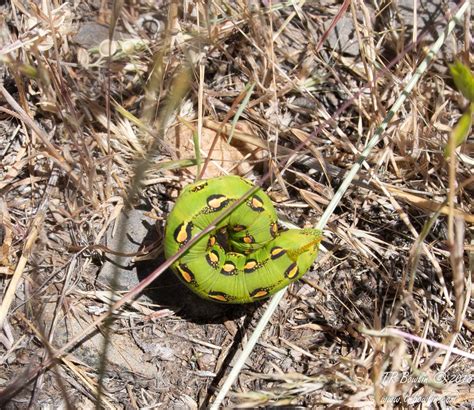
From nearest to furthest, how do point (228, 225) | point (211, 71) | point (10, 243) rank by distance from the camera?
point (228, 225), point (10, 243), point (211, 71)

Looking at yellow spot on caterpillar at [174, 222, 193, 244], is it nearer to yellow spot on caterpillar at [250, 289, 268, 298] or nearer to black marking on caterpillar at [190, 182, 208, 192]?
black marking on caterpillar at [190, 182, 208, 192]

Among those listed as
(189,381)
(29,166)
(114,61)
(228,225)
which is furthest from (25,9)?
(189,381)

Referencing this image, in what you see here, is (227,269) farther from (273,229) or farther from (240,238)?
(273,229)

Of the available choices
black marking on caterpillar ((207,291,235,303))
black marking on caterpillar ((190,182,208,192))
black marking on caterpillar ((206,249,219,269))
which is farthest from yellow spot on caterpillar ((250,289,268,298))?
black marking on caterpillar ((190,182,208,192))

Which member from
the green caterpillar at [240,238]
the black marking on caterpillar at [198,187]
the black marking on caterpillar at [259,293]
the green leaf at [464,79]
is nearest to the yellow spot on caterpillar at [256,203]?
the green caterpillar at [240,238]

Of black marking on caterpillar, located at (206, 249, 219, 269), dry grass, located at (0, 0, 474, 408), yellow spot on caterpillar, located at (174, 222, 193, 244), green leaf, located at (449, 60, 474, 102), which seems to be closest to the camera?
green leaf, located at (449, 60, 474, 102)

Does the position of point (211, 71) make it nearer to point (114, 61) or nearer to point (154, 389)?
point (114, 61)
